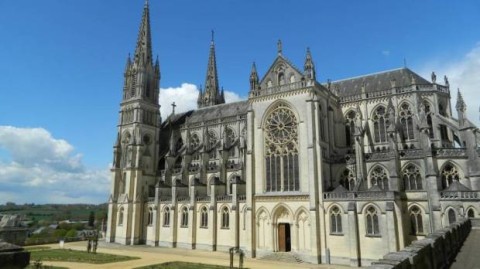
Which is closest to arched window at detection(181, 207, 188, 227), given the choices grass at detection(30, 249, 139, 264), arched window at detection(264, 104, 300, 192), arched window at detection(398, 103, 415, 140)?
grass at detection(30, 249, 139, 264)

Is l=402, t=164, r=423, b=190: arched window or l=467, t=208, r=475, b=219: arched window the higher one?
l=402, t=164, r=423, b=190: arched window

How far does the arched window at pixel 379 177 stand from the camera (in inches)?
1216

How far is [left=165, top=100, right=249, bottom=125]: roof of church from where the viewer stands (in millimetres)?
49438

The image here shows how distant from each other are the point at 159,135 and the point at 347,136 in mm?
29222

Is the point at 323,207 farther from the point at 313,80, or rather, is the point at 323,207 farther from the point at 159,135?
the point at 159,135

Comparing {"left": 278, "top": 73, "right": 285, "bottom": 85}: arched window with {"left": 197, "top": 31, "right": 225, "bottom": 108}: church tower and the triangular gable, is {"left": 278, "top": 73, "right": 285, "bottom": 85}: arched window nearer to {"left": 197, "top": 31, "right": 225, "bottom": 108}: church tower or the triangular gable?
the triangular gable

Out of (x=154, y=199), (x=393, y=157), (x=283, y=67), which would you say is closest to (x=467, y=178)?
(x=393, y=157)

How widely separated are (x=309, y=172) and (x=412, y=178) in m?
9.06

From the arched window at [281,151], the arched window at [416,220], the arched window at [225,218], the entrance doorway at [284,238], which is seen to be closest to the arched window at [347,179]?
the arched window at [281,151]

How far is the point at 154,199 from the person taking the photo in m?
45.6

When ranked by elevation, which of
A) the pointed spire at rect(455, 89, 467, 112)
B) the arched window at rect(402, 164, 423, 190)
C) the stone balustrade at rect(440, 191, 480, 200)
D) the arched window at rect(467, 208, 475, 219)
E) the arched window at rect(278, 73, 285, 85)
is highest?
the arched window at rect(278, 73, 285, 85)

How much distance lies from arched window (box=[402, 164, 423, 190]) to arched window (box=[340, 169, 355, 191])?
4.58m

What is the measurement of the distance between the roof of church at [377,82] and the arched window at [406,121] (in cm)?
276

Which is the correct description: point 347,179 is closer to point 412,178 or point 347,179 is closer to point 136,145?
point 412,178
